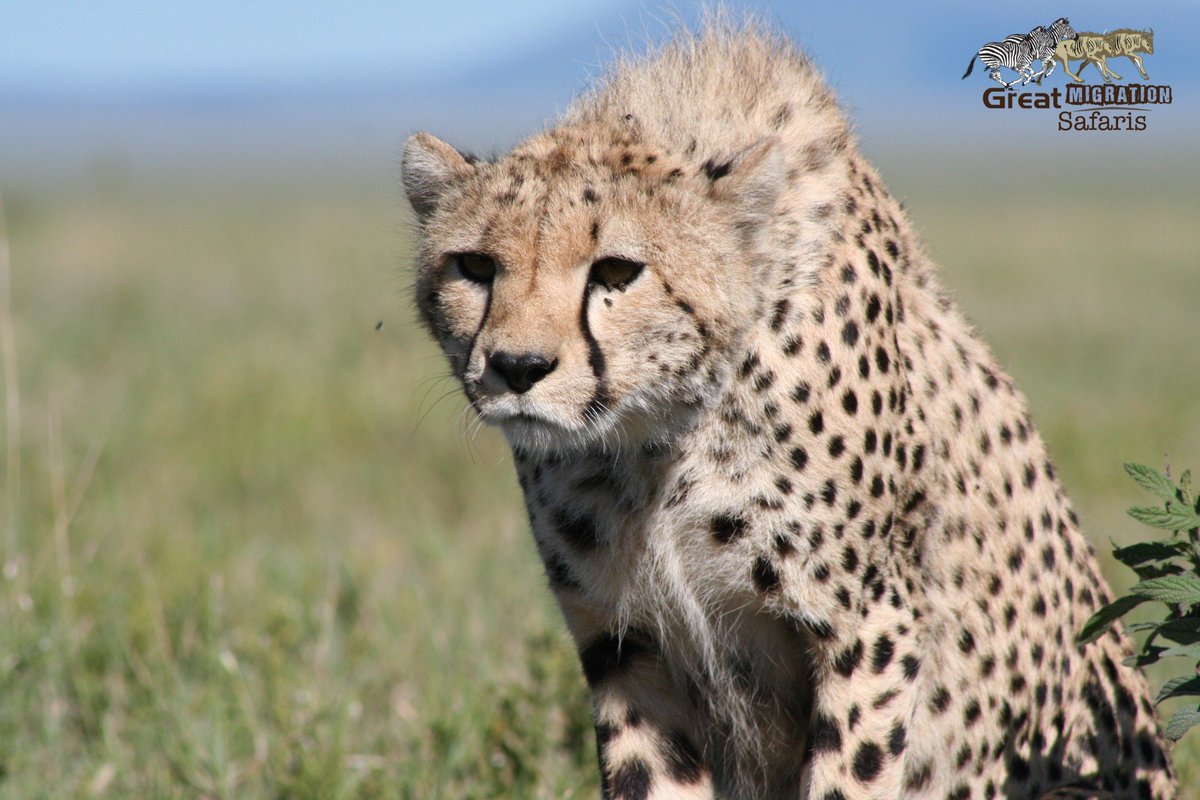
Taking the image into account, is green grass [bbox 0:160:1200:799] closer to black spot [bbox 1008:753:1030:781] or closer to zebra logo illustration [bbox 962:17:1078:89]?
zebra logo illustration [bbox 962:17:1078:89]

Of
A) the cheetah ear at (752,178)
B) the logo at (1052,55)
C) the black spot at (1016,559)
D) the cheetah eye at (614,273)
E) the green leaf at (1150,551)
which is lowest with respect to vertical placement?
the black spot at (1016,559)

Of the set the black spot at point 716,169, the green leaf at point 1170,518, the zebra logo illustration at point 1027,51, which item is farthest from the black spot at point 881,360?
the zebra logo illustration at point 1027,51

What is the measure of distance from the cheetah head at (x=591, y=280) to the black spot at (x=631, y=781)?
620 mm

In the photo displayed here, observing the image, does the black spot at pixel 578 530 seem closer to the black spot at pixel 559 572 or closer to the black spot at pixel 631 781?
the black spot at pixel 559 572

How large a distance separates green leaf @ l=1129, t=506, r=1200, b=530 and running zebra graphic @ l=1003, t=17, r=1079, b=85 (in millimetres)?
1626

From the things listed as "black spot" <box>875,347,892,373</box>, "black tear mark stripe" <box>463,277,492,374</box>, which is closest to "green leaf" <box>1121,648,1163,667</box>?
"black spot" <box>875,347,892,373</box>

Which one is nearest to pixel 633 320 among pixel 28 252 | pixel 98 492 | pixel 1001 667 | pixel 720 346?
pixel 720 346

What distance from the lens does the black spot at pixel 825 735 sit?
2.61 meters

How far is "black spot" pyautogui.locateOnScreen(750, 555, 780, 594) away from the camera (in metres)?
2.56

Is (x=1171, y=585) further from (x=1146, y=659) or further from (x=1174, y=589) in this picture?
(x=1146, y=659)

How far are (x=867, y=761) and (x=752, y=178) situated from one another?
1009 millimetres

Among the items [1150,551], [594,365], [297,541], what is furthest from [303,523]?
[1150,551]

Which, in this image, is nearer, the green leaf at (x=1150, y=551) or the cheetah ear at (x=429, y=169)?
the green leaf at (x=1150, y=551)

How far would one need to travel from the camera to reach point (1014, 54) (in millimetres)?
3682
